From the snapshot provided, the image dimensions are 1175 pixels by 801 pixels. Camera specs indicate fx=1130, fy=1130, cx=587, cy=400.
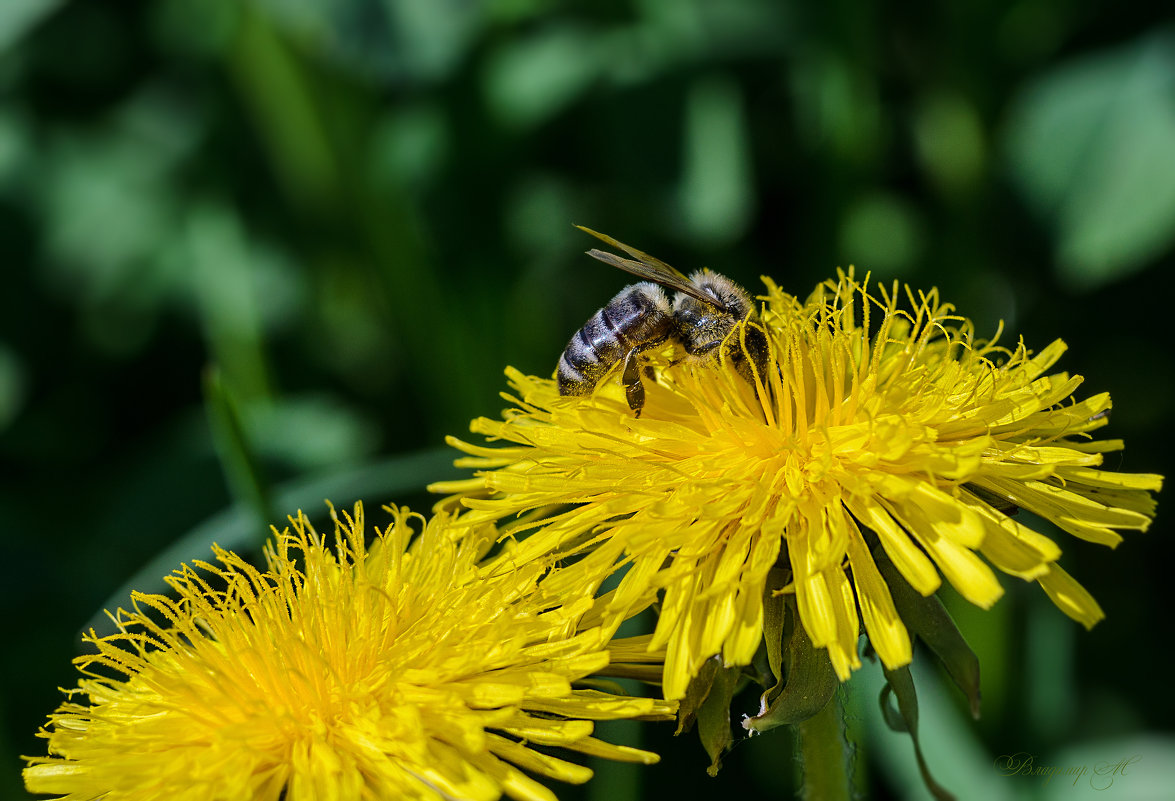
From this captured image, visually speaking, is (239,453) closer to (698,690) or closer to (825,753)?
(698,690)

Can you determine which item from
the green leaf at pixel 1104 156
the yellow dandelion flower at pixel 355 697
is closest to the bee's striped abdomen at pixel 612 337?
the yellow dandelion flower at pixel 355 697

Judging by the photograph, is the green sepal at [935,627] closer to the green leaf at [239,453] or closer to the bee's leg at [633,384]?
the bee's leg at [633,384]

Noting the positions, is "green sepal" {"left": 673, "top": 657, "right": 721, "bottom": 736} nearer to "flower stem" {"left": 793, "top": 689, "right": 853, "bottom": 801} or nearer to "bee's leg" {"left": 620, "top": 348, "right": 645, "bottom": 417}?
"flower stem" {"left": 793, "top": 689, "right": 853, "bottom": 801}

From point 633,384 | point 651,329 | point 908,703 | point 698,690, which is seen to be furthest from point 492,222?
point 908,703

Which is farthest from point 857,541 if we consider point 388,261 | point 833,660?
point 388,261

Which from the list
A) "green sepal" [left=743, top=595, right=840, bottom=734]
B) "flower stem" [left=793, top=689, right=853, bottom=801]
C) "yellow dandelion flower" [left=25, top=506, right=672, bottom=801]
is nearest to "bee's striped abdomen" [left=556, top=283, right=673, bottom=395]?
"yellow dandelion flower" [left=25, top=506, right=672, bottom=801]
